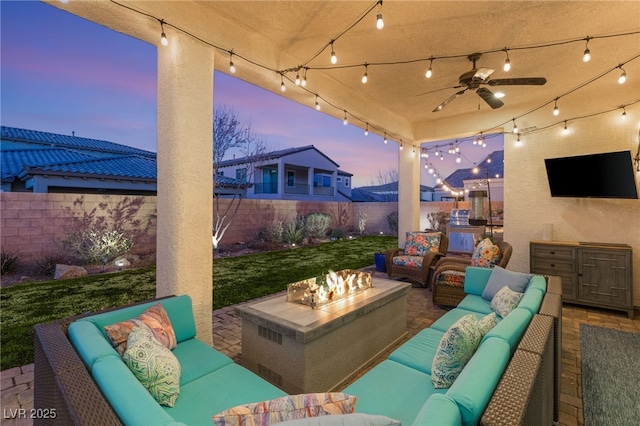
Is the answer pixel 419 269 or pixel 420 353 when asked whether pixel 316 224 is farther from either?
pixel 420 353

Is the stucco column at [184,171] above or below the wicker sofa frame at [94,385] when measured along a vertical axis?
above

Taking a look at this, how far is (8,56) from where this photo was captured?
7098mm

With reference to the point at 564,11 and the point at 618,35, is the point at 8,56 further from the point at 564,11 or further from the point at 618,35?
the point at 618,35

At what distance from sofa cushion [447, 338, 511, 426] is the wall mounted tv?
464 centimetres

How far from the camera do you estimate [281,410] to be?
3.01ft

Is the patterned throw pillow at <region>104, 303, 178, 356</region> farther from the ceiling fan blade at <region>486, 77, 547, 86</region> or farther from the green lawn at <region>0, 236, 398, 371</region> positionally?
the ceiling fan blade at <region>486, 77, 547, 86</region>

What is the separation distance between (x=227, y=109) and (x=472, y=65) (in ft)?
24.0

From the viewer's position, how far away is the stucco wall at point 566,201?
4516 millimetres

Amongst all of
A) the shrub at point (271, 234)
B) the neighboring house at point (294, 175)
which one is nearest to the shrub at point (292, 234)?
the shrub at point (271, 234)

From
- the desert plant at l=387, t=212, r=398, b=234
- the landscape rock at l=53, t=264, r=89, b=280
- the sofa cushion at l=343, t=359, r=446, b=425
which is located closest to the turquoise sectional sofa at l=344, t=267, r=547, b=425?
the sofa cushion at l=343, t=359, r=446, b=425

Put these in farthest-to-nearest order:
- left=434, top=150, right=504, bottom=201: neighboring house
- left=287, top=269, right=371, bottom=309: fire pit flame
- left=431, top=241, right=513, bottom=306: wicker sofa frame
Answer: left=434, top=150, right=504, bottom=201: neighboring house
left=431, top=241, right=513, bottom=306: wicker sofa frame
left=287, top=269, right=371, bottom=309: fire pit flame

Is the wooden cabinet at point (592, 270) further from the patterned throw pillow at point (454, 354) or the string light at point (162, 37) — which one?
the string light at point (162, 37)

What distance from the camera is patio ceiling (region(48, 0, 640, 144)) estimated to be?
108 inches

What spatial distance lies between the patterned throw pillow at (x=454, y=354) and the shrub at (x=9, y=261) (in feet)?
23.3
